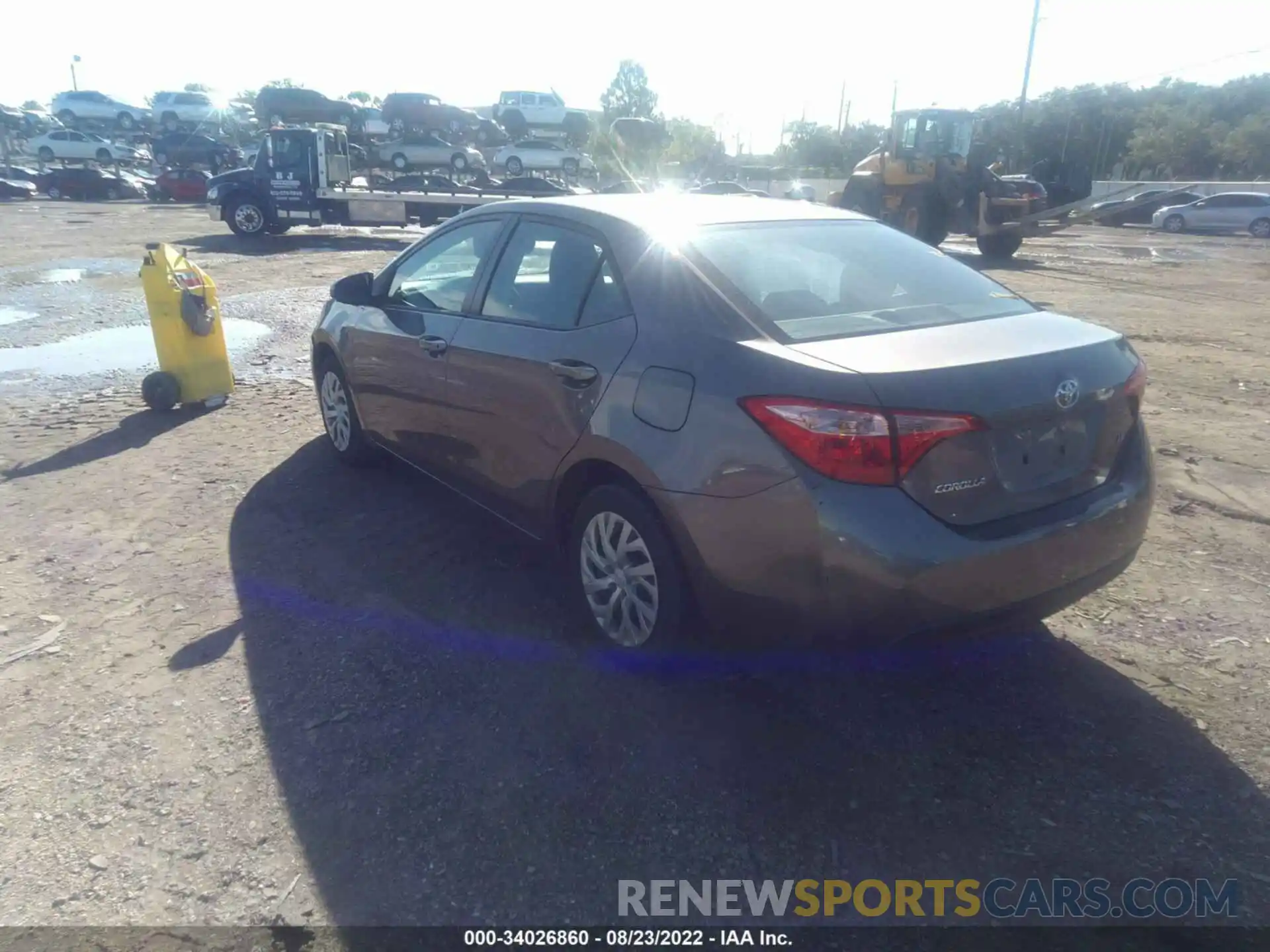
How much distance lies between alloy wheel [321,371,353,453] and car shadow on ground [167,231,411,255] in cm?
1430

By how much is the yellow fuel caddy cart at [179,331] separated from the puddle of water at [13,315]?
5058 millimetres

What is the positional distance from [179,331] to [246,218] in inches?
649

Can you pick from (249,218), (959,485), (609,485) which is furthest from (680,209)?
(249,218)

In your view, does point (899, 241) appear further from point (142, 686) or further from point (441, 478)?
point (142, 686)

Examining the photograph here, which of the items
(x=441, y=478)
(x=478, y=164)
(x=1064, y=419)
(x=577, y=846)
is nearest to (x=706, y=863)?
(x=577, y=846)

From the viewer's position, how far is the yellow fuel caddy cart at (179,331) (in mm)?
7039

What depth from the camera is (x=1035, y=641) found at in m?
3.74

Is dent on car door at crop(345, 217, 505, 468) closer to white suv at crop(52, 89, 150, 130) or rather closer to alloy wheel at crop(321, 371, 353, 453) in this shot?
alloy wheel at crop(321, 371, 353, 453)

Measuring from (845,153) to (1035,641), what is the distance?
70.4 metres

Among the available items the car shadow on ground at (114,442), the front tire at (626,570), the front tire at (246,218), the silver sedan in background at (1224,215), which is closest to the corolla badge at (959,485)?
the front tire at (626,570)

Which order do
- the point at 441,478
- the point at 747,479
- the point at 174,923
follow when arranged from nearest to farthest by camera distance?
1. the point at 174,923
2. the point at 747,479
3. the point at 441,478

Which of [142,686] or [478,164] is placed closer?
[142,686]

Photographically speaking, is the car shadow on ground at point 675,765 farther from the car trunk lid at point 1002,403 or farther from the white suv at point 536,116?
the white suv at point 536,116

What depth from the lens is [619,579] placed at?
354 centimetres
